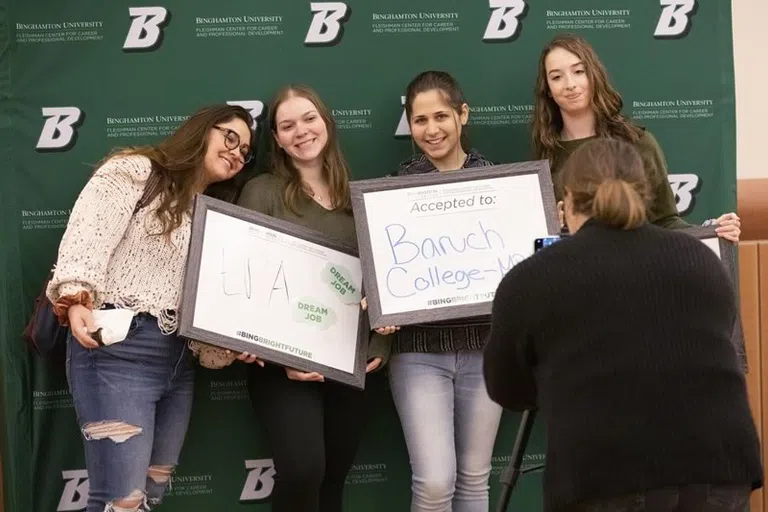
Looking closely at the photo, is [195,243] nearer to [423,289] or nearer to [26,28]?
[423,289]

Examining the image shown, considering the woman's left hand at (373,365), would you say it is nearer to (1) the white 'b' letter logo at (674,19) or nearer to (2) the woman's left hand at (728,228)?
(2) the woman's left hand at (728,228)

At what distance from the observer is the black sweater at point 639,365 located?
1565 mm

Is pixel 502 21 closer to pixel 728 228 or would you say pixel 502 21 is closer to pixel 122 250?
pixel 728 228

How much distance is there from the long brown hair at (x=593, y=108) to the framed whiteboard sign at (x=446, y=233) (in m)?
0.37

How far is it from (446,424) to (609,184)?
125 centimetres

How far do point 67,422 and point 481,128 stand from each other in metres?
1.98

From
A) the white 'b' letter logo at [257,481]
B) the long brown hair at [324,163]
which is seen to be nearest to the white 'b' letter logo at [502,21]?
the long brown hair at [324,163]

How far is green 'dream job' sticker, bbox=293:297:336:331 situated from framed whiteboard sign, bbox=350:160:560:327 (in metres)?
0.23

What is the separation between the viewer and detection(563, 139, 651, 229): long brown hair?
1.60 m

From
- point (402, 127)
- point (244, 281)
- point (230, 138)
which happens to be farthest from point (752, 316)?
point (230, 138)

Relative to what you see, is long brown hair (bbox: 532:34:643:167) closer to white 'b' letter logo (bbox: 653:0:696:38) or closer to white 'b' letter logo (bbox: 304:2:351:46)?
white 'b' letter logo (bbox: 653:0:696:38)

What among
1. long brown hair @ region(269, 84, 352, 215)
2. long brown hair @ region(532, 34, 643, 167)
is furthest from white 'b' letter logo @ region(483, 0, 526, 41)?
long brown hair @ region(269, 84, 352, 215)

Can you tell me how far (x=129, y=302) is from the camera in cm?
242

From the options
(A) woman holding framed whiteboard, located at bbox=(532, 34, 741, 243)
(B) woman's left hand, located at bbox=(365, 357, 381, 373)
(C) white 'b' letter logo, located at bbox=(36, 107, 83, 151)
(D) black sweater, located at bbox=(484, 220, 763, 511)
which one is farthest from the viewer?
Result: (C) white 'b' letter logo, located at bbox=(36, 107, 83, 151)
